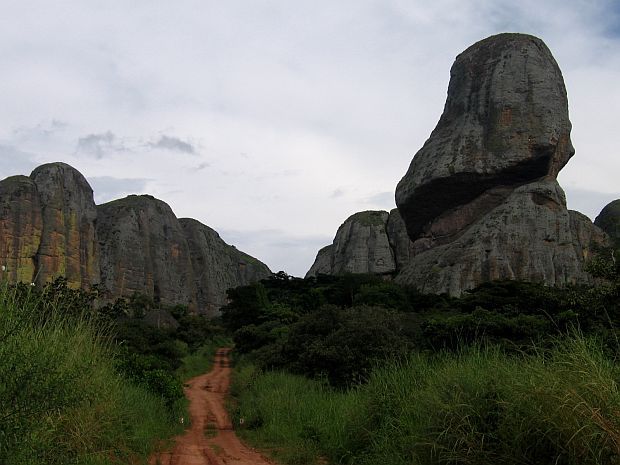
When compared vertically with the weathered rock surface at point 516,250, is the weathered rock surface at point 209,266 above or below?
above

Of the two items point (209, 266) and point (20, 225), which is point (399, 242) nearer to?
point (209, 266)

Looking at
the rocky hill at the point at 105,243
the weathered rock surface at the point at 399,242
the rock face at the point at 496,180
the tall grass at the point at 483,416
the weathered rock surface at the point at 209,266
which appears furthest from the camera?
the weathered rock surface at the point at 209,266

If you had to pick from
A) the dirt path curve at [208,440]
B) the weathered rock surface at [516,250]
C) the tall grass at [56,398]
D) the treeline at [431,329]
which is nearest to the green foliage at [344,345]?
the treeline at [431,329]

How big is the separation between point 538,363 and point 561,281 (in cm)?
4285

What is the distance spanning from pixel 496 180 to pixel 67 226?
5070cm

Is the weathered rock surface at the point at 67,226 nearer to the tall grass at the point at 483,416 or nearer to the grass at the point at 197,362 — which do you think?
the grass at the point at 197,362

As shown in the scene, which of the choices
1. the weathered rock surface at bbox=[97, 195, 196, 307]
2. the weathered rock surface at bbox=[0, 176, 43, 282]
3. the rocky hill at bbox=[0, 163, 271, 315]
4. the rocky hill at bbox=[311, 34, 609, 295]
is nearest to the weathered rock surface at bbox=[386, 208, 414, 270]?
the rocky hill at bbox=[311, 34, 609, 295]

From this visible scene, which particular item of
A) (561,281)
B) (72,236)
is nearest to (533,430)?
(561,281)

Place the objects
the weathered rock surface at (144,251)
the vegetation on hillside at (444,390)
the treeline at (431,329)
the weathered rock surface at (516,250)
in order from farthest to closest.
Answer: the weathered rock surface at (144,251) → the weathered rock surface at (516,250) → the treeline at (431,329) → the vegetation on hillside at (444,390)

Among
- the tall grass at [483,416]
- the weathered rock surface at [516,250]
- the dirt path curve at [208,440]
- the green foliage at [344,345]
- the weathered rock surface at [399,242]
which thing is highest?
the weathered rock surface at [399,242]

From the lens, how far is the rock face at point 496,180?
155 feet

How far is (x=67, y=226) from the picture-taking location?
73875 millimetres

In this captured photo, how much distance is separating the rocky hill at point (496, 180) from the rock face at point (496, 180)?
0.08m

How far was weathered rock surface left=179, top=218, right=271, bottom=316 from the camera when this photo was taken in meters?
97.9
